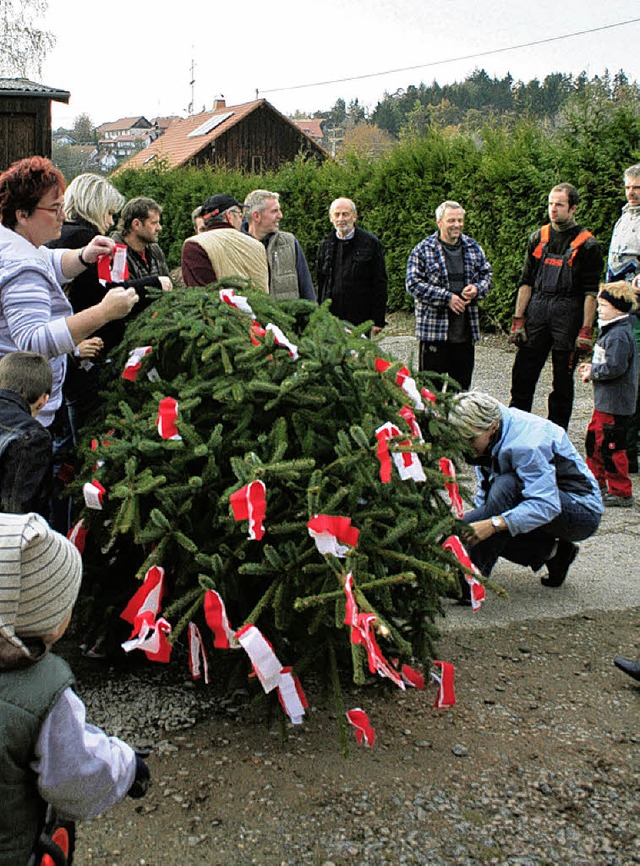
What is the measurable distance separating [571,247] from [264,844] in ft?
18.0

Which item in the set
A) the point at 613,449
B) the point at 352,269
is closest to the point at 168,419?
the point at 613,449

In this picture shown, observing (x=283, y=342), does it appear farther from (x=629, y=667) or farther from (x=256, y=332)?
(x=629, y=667)

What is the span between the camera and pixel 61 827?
192 cm

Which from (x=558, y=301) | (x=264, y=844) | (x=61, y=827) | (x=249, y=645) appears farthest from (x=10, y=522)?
(x=558, y=301)

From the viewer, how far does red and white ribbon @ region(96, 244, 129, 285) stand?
4.14 meters

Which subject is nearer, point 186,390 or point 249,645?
point 249,645

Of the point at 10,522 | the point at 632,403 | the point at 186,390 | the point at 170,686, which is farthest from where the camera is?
the point at 632,403

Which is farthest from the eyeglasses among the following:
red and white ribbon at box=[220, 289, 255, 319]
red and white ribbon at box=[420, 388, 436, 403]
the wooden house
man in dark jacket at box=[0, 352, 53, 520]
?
the wooden house

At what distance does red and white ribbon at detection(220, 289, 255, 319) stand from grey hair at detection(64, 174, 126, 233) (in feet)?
4.45

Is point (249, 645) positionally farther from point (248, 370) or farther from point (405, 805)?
point (248, 370)

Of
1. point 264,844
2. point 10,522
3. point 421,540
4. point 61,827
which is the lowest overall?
point 264,844

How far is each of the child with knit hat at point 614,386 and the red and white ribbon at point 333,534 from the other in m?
3.67

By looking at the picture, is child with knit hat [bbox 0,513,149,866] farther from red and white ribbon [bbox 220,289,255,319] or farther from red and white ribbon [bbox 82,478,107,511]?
red and white ribbon [bbox 220,289,255,319]

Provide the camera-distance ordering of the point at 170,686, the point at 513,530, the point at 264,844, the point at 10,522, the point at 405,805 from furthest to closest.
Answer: the point at 513,530, the point at 170,686, the point at 405,805, the point at 264,844, the point at 10,522
